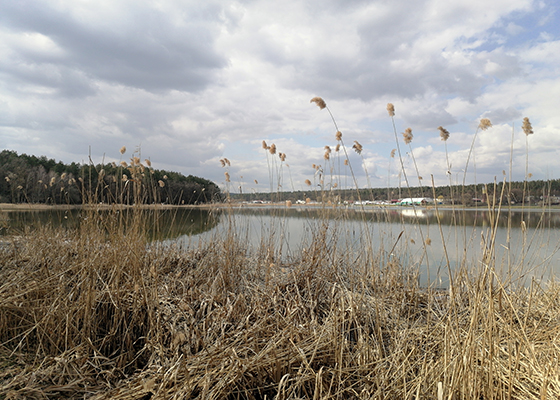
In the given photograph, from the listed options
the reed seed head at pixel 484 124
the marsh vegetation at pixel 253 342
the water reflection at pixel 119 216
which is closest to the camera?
the marsh vegetation at pixel 253 342

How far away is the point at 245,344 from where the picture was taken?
1933 mm

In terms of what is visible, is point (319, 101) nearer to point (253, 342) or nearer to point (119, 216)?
point (253, 342)

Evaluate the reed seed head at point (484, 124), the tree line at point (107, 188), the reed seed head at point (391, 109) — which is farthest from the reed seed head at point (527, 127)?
the tree line at point (107, 188)

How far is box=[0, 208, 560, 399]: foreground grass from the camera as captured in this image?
55.2 inches

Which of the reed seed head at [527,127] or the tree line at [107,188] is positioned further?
the tree line at [107,188]

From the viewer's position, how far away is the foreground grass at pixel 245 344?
1.40 m

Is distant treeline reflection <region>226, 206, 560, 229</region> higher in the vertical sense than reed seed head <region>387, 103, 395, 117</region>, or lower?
lower

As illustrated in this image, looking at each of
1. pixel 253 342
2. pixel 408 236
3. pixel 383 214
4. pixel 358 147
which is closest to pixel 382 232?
pixel 383 214

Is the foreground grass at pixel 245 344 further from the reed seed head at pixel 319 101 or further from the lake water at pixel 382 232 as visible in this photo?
the reed seed head at pixel 319 101

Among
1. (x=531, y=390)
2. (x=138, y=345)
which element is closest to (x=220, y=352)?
(x=138, y=345)

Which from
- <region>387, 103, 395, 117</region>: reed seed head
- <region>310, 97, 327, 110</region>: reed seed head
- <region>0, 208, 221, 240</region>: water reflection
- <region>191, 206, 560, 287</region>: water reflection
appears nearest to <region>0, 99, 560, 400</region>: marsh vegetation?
<region>387, 103, 395, 117</region>: reed seed head

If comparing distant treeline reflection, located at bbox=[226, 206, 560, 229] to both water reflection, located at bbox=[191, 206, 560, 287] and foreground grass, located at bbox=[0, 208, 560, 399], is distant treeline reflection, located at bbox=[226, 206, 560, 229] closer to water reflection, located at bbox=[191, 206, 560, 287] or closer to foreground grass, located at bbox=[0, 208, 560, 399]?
water reflection, located at bbox=[191, 206, 560, 287]

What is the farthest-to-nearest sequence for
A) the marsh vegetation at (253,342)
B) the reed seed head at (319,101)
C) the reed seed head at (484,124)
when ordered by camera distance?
the reed seed head at (319,101) < the reed seed head at (484,124) < the marsh vegetation at (253,342)

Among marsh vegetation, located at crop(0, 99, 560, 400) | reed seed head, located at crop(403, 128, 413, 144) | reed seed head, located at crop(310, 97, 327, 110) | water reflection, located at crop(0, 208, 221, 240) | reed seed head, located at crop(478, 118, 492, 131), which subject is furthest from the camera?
water reflection, located at crop(0, 208, 221, 240)
